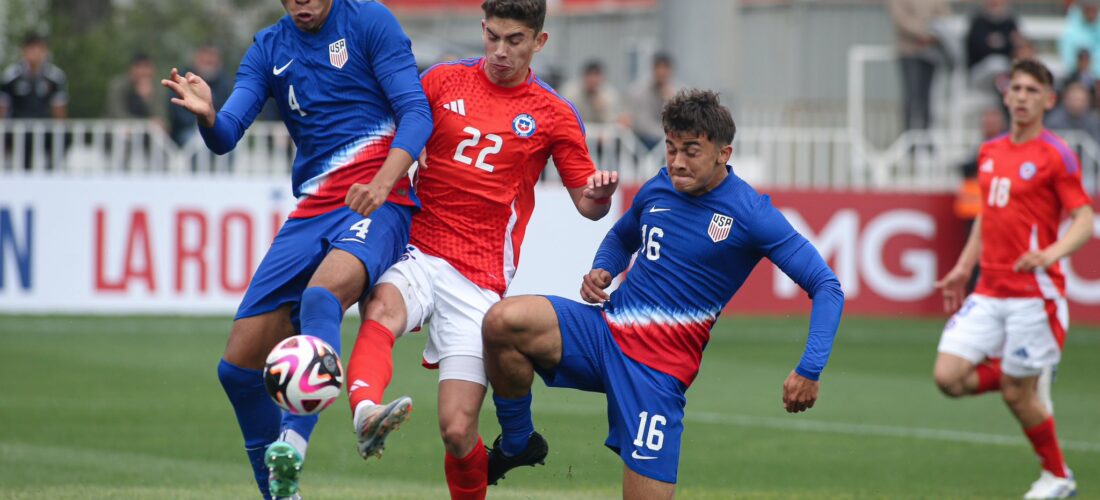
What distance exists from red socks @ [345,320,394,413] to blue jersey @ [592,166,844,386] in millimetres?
1094

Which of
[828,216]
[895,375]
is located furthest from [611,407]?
[828,216]

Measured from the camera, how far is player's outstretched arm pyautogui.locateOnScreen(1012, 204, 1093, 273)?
32.7 ft

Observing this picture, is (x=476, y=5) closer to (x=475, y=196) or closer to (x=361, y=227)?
(x=475, y=196)

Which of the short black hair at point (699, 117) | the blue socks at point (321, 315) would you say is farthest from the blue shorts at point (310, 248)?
the short black hair at point (699, 117)

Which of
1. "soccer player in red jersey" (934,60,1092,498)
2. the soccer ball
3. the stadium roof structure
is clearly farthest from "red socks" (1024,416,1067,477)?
the stadium roof structure

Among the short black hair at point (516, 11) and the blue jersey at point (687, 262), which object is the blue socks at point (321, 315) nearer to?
the blue jersey at point (687, 262)

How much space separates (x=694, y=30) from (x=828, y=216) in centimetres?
335

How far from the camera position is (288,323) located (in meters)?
7.66

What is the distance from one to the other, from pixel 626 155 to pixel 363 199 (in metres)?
11.6

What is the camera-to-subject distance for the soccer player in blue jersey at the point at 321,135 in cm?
745

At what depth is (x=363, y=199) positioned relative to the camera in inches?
276

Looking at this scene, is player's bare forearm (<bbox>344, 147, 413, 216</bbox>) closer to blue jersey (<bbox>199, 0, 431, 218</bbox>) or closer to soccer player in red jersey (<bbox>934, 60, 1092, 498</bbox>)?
blue jersey (<bbox>199, 0, 431, 218</bbox>)

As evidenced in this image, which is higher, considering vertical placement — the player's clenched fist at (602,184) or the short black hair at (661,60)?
the short black hair at (661,60)

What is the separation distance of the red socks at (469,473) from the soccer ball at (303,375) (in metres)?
1.06
